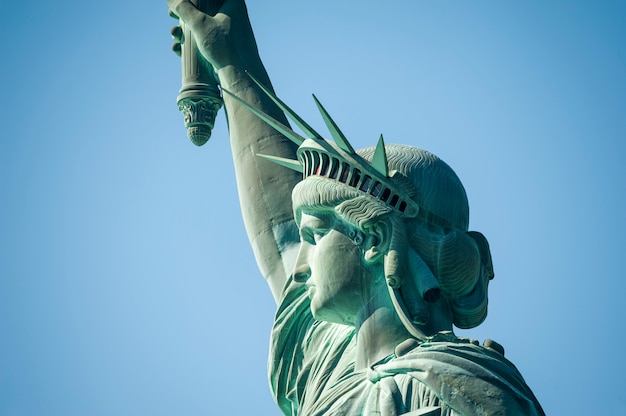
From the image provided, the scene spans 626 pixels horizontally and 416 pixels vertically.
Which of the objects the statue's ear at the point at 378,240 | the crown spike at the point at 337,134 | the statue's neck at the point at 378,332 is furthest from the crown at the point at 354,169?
the statue's neck at the point at 378,332

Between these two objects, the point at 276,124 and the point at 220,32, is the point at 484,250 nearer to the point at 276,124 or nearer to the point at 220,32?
the point at 276,124

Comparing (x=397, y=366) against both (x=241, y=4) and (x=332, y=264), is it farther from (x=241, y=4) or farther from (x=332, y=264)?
(x=241, y=4)

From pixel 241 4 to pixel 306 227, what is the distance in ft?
11.3

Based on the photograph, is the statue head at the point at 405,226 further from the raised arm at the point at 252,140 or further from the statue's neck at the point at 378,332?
the raised arm at the point at 252,140

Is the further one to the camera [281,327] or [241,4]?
[241,4]

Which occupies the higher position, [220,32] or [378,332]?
[220,32]

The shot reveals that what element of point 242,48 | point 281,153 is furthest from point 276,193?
point 242,48

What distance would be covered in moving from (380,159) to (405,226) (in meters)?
0.55

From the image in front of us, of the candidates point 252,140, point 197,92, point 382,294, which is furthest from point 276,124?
point 382,294

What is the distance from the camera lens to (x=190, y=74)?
17828mm

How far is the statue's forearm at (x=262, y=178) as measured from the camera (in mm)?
16906

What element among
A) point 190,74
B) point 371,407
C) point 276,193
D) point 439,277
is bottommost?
point 371,407

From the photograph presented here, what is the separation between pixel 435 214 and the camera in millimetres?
15117

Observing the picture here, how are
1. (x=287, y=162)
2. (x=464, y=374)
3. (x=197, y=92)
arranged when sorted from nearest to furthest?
(x=464, y=374), (x=287, y=162), (x=197, y=92)
